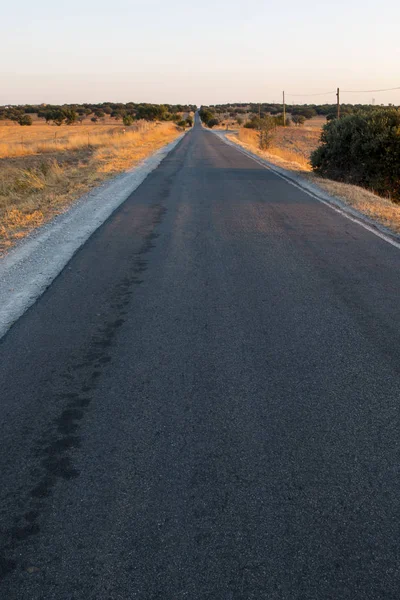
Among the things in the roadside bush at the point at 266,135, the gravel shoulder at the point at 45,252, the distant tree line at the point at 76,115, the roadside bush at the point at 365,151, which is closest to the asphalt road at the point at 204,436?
the gravel shoulder at the point at 45,252

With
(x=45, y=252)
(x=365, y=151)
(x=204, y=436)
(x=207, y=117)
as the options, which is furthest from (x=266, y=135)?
→ (x=207, y=117)

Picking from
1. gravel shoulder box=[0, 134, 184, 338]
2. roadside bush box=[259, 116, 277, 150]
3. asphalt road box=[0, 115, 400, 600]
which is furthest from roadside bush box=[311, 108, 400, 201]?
roadside bush box=[259, 116, 277, 150]

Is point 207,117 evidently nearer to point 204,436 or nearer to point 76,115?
point 76,115

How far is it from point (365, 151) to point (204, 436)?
1590 cm

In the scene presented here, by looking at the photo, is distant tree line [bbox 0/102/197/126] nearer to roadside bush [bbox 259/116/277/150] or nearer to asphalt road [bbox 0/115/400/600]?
roadside bush [bbox 259/116/277/150]

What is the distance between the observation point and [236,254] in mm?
8414

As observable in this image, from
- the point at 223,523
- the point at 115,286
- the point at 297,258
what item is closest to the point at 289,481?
the point at 223,523

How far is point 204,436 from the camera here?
3611 millimetres

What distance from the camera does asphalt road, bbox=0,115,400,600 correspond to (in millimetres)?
2549

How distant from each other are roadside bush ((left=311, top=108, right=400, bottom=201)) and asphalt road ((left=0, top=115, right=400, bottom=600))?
→ 10.5 m

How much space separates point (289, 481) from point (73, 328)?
10.2ft

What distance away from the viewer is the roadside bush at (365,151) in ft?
54.9

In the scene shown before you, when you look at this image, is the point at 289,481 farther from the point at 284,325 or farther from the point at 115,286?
the point at 115,286

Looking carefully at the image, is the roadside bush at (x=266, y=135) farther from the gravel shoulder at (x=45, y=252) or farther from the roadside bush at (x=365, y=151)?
the gravel shoulder at (x=45, y=252)
